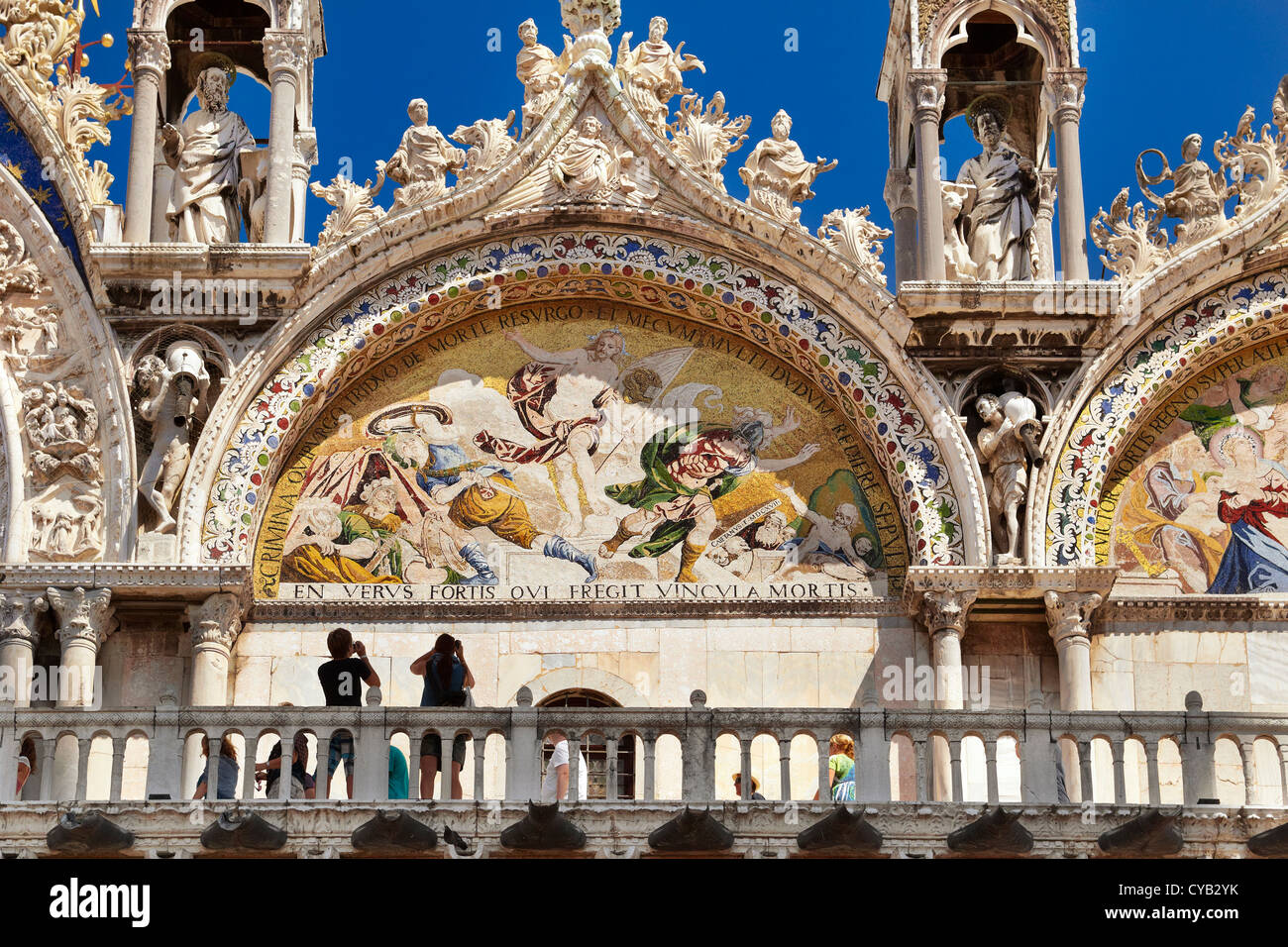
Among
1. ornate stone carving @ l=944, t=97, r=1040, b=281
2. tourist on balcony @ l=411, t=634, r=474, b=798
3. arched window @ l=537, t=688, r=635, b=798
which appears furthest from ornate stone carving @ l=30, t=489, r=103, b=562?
ornate stone carving @ l=944, t=97, r=1040, b=281

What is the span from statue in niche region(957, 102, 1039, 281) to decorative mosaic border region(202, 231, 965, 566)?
1.15 meters

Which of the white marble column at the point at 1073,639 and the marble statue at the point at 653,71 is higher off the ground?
the marble statue at the point at 653,71

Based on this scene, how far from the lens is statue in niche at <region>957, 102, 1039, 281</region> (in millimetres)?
20328

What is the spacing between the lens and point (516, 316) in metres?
20.6

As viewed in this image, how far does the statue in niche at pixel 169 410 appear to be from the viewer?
1928cm

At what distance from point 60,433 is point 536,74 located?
13.6 ft

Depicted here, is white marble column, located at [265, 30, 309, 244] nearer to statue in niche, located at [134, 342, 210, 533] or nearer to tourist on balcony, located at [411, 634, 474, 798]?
statue in niche, located at [134, 342, 210, 533]

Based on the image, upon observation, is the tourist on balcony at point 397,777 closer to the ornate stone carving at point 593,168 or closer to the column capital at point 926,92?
the ornate stone carving at point 593,168

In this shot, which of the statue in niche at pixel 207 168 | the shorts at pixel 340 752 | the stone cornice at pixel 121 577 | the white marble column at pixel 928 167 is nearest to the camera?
the shorts at pixel 340 752

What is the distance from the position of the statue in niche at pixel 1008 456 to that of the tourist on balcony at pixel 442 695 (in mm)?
3845

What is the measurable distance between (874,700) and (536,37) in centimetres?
532

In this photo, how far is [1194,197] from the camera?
20375 mm

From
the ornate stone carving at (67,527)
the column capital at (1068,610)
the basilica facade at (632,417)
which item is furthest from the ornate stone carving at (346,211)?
the column capital at (1068,610)
